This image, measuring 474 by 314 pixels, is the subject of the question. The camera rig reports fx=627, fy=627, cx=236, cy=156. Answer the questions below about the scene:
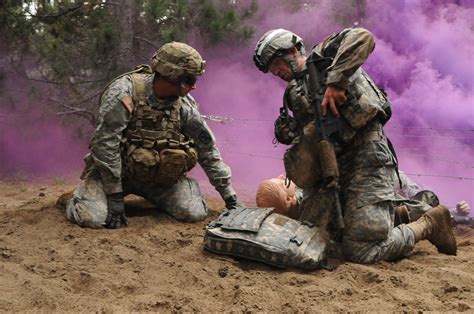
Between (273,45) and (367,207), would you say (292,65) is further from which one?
(367,207)

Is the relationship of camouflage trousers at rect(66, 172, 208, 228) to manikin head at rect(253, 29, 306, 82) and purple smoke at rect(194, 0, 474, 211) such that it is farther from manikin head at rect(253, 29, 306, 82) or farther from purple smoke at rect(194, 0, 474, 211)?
purple smoke at rect(194, 0, 474, 211)

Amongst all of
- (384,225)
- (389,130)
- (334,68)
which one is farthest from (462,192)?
(334,68)

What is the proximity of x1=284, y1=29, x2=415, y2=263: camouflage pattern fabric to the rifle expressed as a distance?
0.29 ft

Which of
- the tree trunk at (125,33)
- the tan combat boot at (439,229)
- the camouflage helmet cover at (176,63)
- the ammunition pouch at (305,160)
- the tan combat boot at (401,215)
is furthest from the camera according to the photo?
the tree trunk at (125,33)

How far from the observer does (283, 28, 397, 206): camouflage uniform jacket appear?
163 inches

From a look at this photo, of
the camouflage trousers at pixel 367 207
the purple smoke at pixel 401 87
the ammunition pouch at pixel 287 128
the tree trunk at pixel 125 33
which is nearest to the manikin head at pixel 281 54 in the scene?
the ammunition pouch at pixel 287 128

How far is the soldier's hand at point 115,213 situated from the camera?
5.30 m

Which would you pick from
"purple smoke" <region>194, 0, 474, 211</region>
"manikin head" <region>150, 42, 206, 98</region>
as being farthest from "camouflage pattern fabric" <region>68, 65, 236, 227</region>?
"purple smoke" <region>194, 0, 474, 211</region>

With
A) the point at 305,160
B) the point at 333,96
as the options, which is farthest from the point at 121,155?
the point at 333,96

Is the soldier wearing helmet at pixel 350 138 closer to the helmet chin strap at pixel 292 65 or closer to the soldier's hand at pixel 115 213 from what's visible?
the helmet chin strap at pixel 292 65

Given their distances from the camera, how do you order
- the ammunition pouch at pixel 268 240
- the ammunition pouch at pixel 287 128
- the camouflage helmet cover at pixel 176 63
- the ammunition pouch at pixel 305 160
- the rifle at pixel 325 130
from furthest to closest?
the camouflage helmet cover at pixel 176 63
the ammunition pouch at pixel 287 128
the ammunition pouch at pixel 305 160
the rifle at pixel 325 130
the ammunition pouch at pixel 268 240

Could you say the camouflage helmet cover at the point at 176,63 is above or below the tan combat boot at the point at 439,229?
above

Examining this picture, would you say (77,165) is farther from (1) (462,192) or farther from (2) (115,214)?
(1) (462,192)

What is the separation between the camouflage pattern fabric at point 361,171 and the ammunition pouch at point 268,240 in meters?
0.25
